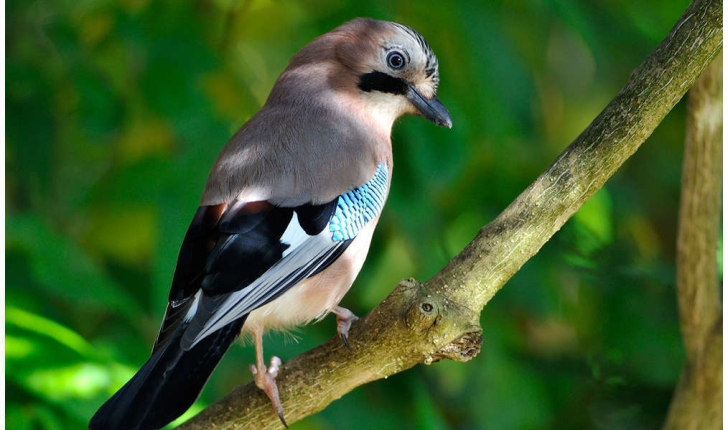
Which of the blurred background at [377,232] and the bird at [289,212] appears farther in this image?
the blurred background at [377,232]

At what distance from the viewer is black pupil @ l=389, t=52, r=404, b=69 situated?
72.4 inches

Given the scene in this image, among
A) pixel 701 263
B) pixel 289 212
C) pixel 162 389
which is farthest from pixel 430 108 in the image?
pixel 701 263

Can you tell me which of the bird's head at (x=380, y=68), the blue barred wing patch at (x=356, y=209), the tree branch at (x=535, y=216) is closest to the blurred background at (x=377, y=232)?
the bird's head at (x=380, y=68)

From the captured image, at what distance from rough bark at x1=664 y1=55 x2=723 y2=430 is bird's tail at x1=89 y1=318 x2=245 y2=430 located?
4.17 feet

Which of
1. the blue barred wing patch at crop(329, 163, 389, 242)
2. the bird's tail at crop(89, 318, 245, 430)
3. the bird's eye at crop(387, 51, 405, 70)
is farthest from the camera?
the bird's eye at crop(387, 51, 405, 70)

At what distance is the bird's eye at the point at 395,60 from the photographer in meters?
1.84

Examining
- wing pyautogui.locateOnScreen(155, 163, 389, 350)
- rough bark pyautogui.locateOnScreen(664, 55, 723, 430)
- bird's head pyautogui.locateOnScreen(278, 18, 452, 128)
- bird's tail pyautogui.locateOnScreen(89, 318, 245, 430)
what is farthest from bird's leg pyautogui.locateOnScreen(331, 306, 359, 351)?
rough bark pyautogui.locateOnScreen(664, 55, 723, 430)

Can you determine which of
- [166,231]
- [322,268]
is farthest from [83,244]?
[322,268]

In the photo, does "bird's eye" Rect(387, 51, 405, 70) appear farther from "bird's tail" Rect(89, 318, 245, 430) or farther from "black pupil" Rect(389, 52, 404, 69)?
"bird's tail" Rect(89, 318, 245, 430)

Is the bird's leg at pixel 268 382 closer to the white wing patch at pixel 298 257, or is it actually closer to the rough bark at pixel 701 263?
the white wing patch at pixel 298 257

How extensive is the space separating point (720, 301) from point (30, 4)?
198 centimetres

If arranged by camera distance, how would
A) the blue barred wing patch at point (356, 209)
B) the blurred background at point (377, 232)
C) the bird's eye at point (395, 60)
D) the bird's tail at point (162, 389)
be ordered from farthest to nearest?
the blurred background at point (377, 232)
the bird's eye at point (395, 60)
the blue barred wing patch at point (356, 209)
the bird's tail at point (162, 389)

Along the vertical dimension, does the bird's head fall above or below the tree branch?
above

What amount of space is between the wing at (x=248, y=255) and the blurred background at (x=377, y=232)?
0.43m
